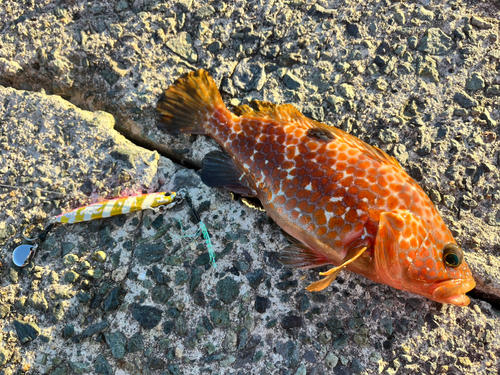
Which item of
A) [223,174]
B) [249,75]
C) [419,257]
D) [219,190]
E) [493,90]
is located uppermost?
[493,90]

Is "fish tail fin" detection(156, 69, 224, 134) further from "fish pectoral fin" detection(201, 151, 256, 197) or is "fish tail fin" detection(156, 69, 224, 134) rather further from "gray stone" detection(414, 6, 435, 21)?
"gray stone" detection(414, 6, 435, 21)

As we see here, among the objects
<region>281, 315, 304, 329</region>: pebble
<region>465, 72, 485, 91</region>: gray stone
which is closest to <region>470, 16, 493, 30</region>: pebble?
<region>465, 72, 485, 91</region>: gray stone

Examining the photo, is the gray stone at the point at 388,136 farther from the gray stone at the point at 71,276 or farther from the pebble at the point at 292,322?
the gray stone at the point at 71,276

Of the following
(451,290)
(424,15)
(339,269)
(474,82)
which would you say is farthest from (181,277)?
(424,15)

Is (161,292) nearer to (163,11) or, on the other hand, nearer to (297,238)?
(297,238)

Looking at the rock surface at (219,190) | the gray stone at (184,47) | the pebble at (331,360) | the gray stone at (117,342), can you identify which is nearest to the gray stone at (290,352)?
the rock surface at (219,190)

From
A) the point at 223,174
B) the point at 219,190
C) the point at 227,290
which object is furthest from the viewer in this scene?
the point at 219,190

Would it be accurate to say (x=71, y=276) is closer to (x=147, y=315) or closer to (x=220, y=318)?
(x=147, y=315)
